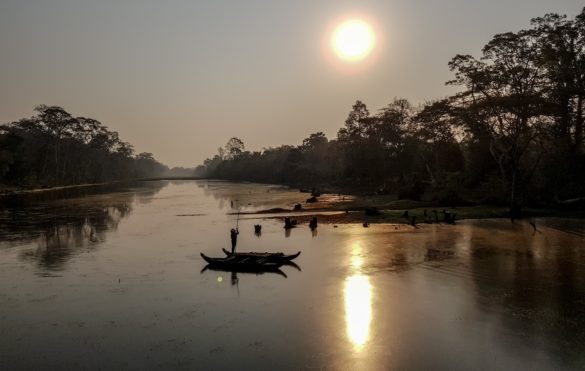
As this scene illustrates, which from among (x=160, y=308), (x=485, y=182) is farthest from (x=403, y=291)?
(x=485, y=182)

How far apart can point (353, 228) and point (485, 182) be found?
2933 centimetres

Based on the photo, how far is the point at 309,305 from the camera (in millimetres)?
20891

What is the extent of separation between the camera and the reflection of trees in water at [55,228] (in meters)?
34.8

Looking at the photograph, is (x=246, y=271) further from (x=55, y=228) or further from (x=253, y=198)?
(x=253, y=198)

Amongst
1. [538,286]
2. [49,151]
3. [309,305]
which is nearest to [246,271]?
[309,305]

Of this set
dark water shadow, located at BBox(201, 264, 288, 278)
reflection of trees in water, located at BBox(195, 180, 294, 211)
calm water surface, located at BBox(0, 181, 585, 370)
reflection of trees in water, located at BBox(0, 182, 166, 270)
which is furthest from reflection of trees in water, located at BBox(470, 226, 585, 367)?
reflection of trees in water, located at BBox(195, 180, 294, 211)

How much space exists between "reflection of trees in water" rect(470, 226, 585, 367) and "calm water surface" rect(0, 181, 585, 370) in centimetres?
9

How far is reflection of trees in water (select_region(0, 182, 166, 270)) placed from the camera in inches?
1371

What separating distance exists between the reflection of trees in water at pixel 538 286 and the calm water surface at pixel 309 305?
0.09 metres

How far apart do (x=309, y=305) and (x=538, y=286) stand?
12122mm

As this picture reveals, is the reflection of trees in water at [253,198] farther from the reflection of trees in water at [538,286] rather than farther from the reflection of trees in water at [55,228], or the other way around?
the reflection of trees in water at [538,286]

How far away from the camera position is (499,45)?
49969 millimetres

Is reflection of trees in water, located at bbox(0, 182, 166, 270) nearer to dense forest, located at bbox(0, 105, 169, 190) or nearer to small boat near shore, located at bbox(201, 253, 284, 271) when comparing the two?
small boat near shore, located at bbox(201, 253, 284, 271)

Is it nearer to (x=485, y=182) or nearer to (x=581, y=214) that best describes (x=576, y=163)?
(x=581, y=214)
